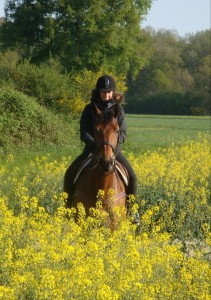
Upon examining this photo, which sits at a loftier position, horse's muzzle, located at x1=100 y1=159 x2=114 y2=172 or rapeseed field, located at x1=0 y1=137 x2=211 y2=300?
horse's muzzle, located at x1=100 y1=159 x2=114 y2=172

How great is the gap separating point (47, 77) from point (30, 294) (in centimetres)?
2293

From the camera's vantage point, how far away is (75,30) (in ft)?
144

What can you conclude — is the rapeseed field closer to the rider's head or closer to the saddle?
the saddle

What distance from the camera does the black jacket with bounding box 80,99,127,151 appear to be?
9484 mm

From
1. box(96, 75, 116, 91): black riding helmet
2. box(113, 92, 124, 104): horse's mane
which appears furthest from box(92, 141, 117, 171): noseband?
box(96, 75, 116, 91): black riding helmet

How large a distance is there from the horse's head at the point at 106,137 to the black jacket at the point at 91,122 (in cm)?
10

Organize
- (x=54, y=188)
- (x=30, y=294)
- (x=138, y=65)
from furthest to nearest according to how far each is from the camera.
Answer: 1. (x=138, y=65)
2. (x=54, y=188)
3. (x=30, y=294)

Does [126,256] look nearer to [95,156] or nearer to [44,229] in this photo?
[44,229]

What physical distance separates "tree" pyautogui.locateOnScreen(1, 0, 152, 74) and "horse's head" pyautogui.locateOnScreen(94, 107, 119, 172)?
33.6 meters

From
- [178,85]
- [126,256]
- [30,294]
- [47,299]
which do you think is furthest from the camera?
[178,85]

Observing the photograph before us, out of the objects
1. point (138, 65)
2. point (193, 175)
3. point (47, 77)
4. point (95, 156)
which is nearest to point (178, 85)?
point (138, 65)

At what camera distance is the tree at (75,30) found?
43344 mm

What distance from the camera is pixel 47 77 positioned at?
2872 centimetres

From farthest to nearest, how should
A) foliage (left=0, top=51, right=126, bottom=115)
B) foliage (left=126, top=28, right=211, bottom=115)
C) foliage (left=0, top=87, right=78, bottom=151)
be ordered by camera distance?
1. foliage (left=126, top=28, right=211, bottom=115)
2. foliage (left=0, top=51, right=126, bottom=115)
3. foliage (left=0, top=87, right=78, bottom=151)
